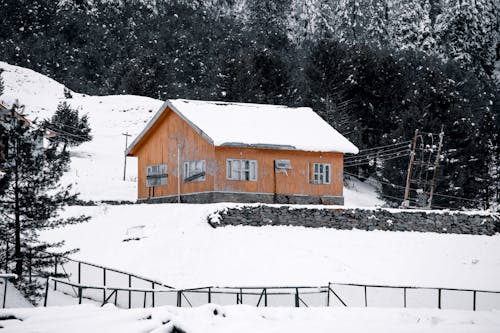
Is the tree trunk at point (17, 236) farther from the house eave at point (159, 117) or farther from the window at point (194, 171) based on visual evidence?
the window at point (194, 171)

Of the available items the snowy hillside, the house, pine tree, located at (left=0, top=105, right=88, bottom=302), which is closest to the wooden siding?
the house

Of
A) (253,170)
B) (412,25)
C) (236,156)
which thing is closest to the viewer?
(236,156)

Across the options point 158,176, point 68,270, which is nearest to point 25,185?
point 68,270

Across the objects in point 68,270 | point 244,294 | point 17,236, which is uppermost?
point 17,236

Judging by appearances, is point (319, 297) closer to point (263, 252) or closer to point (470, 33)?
point (263, 252)

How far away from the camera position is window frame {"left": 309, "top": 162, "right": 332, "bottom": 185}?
127 feet

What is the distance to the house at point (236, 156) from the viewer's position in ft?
119

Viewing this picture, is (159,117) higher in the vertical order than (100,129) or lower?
lower

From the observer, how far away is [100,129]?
218ft

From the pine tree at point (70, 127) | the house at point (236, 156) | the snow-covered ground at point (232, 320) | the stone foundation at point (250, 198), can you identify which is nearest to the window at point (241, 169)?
the house at point (236, 156)

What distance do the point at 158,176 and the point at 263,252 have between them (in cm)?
1300

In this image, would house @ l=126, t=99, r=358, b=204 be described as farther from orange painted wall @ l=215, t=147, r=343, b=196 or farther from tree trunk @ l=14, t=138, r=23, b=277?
tree trunk @ l=14, t=138, r=23, b=277

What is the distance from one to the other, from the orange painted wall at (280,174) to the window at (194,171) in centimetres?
118

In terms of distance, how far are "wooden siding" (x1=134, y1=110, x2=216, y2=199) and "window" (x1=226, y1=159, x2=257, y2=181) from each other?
85cm
